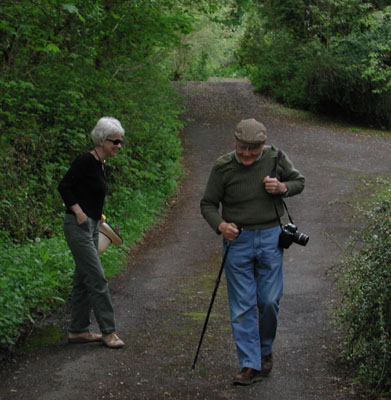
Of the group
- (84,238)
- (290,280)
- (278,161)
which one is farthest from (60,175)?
(278,161)

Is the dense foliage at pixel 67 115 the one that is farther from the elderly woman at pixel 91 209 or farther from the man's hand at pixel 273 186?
the man's hand at pixel 273 186

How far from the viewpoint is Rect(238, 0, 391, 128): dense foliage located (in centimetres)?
2208

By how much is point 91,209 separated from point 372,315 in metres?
2.54

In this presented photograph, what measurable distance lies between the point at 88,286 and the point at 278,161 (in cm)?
205

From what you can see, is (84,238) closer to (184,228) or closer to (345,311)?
(345,311)

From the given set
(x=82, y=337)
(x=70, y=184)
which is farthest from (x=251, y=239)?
(x=82, y=337)

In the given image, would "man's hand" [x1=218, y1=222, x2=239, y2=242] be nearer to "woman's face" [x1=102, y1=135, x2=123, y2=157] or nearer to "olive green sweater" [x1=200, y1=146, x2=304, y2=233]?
"olive green sweater" [x1=200, y1=146, x2=304, y2=233]

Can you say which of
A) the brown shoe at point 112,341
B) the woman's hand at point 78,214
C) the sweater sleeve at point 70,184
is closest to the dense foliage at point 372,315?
the brown shoe at point 112,341

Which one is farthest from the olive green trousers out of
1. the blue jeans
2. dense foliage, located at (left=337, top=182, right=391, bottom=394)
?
dense foliage, located at (left=337, top=182, right=391, bottom=394)

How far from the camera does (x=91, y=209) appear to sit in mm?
5781

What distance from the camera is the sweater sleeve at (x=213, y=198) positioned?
16.6 ft

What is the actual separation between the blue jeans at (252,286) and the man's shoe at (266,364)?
0.46 feet

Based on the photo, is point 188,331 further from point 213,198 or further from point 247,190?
point 247,190

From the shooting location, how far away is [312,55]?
23.6 metres
